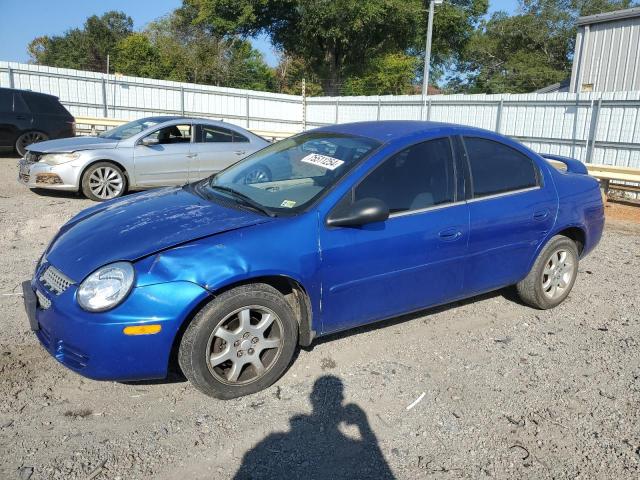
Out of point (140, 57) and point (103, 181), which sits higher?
point (140, 57)

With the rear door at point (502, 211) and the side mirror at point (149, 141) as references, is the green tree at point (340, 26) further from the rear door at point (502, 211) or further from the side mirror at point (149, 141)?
the rear door at point (502, 211)

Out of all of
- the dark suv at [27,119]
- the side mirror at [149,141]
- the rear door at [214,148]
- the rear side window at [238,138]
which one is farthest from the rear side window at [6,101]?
the rear side window at [238,138]

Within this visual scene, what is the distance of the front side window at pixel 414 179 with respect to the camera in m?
3.53

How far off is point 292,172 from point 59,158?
5863 millimetres

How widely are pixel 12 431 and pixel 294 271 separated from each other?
170 centimetres

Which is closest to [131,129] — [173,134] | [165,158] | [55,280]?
[173,134]

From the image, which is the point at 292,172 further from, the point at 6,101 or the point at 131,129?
the point at 6,101

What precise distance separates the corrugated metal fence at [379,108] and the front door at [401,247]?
34.1ft

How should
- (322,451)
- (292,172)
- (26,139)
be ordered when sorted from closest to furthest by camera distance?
(322,451), (292,172), (26,139)

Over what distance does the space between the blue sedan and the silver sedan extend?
4.84m

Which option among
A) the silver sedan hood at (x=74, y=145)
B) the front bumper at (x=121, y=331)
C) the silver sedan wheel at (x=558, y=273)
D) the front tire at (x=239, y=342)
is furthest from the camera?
the silver sedan hood at (x=74, y=145)

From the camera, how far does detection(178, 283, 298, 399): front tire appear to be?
9.53 feet

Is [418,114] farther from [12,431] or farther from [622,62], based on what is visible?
[12,431]

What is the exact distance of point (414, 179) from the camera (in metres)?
3.72
